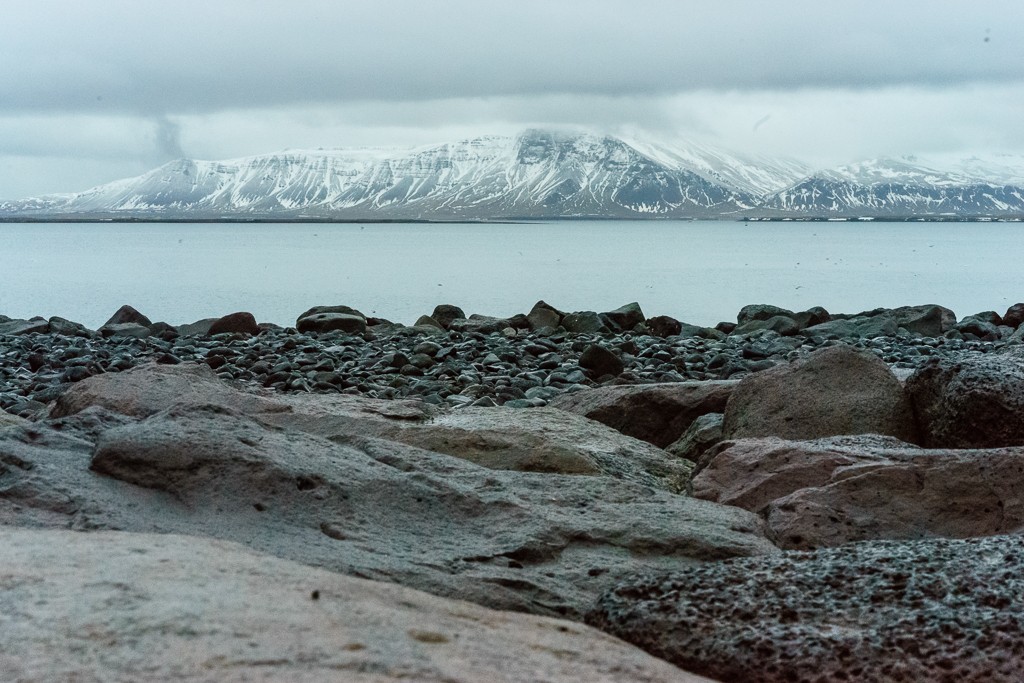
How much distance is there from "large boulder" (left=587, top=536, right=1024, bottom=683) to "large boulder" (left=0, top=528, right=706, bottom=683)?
30 centimetres

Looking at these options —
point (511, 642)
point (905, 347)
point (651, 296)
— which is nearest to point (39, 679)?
point (511, 642)

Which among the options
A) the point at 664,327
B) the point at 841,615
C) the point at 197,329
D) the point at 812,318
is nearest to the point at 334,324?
the point at 197,329

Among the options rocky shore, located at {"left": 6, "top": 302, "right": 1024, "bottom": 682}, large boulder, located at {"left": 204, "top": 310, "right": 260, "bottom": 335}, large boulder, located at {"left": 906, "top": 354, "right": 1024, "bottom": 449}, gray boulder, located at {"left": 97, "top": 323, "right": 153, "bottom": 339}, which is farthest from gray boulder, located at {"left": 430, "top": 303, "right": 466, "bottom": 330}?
large boulder, located at {"left": 906, "top": 354, "right": 1024, "bottom": 449}

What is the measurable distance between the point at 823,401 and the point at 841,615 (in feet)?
16.0

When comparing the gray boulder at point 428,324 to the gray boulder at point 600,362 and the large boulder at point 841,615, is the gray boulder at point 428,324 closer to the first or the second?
the gray boulder at point 600,362

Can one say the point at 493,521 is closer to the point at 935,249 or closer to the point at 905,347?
the point at 905,347

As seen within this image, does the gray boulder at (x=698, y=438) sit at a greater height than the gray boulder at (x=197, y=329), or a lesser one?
greater

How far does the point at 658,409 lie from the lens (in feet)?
29.5

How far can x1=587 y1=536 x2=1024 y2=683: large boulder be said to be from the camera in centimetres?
285

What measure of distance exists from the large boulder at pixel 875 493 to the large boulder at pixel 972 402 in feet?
4.49

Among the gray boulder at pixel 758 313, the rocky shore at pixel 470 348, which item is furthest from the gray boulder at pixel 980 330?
the gray boulder at pixel 758 313

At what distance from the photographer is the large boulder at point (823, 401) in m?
7.57

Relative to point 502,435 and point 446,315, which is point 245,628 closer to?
point 502,435

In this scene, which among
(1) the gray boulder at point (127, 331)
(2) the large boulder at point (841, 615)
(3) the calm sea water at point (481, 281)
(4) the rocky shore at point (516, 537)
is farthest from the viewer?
(3) the calm sea water at point (481, 281)
